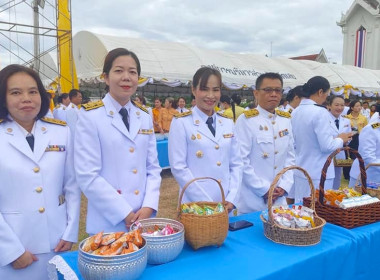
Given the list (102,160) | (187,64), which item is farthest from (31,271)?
(187,64)

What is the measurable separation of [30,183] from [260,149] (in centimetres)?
167

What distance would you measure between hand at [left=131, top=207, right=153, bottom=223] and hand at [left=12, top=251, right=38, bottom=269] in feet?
1.65

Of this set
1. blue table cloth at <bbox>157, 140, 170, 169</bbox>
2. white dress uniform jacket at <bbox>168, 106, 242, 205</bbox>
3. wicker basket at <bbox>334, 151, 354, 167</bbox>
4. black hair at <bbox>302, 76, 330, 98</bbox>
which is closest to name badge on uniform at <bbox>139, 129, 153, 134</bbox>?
white dress uniform jacket at <bbox>168, 106, 242, 205</bbox>

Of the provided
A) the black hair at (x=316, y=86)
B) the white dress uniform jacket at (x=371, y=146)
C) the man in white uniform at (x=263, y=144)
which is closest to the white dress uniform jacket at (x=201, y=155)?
the man in white uniform at (x=263, y=144)

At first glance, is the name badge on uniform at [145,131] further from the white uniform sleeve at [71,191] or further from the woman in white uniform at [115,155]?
the white uniform sleeve at [71,191]

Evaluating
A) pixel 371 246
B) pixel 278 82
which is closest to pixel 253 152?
pixel 278 82

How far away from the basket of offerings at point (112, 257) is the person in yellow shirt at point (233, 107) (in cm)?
530

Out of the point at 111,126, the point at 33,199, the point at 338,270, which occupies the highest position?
the point at 111,126

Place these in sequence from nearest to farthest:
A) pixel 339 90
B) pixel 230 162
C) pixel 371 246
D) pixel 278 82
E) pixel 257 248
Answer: pixel 257 248 → pixel 371 246 → pixel 230 162 → pixel 278 82 → pixel 339 90

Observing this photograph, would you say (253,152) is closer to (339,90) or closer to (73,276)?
(73,276)

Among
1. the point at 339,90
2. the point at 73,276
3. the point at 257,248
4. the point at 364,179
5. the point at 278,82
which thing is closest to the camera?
the point at 73,276

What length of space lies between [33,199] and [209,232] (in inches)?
33.5

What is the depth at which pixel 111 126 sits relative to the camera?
1797 mm

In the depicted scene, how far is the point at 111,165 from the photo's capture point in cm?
179
